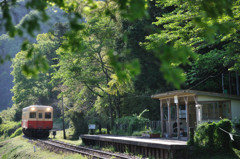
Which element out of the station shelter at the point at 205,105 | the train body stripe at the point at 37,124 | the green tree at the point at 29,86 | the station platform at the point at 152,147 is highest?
the green tree at the point at 29,86

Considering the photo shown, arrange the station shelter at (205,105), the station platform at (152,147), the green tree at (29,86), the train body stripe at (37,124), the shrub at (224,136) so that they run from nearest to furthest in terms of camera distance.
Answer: the shrub at (224,136)
the station platform at (152,147)
the station shelter at (205,105)
the train body stripe at (37,124)
the green tree at (29,86)

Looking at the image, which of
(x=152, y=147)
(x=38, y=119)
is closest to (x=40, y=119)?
(x=38, y=119)

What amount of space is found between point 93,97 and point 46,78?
2430 centimetres

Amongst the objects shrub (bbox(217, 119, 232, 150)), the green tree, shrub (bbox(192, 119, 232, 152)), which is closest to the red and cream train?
the green tree

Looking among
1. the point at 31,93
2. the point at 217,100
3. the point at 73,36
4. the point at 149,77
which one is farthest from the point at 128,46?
the point at 31,93

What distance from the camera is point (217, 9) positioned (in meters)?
4.28

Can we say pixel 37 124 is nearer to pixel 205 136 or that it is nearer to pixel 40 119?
pixel 40 119

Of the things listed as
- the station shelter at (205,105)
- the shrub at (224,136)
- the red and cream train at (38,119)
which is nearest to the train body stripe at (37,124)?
the red and cream train at (38,119)

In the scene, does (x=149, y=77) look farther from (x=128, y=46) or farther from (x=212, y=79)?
(x=212, y=79)

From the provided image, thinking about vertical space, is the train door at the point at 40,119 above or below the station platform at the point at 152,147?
above

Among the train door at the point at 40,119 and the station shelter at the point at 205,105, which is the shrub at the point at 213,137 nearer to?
the station shelter at the point at 205,105

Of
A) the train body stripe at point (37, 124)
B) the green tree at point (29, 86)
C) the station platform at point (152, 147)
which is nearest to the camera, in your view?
the station platform at point (152, 147)

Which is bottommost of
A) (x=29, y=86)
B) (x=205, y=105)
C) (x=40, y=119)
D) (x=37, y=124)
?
(x=37, y=124)

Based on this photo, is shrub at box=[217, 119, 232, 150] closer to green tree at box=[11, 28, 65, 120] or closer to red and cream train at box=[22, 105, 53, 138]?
red and cream train at box=[22, 105, 53, 138]
